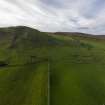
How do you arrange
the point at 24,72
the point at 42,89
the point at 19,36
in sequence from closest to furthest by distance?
1. the point at 42,89
2. the point at 24,72
3. the point at 19,36

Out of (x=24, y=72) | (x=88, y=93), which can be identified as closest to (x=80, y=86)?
(x=88, y=93)

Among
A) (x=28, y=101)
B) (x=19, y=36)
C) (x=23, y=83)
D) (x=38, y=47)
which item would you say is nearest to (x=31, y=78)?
(x=23, y=83)

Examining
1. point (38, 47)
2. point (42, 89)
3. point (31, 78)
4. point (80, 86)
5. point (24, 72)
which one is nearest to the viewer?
point (42, 89)

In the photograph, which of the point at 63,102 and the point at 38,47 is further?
the point at 38,47

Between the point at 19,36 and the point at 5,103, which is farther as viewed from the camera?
the point at 19,36

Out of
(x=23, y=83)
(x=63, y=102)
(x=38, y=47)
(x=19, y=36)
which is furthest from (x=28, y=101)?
(x=19, y=36)

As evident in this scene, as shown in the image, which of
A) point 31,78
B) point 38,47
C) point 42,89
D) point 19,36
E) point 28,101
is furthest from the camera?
point 19,36

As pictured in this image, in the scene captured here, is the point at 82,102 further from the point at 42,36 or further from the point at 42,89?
the point at 42,36

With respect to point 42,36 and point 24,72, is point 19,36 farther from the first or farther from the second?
point 24,72

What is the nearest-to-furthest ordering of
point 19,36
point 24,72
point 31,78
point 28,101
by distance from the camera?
point 28,101
point 31,78
point 24,72
point 19,36
